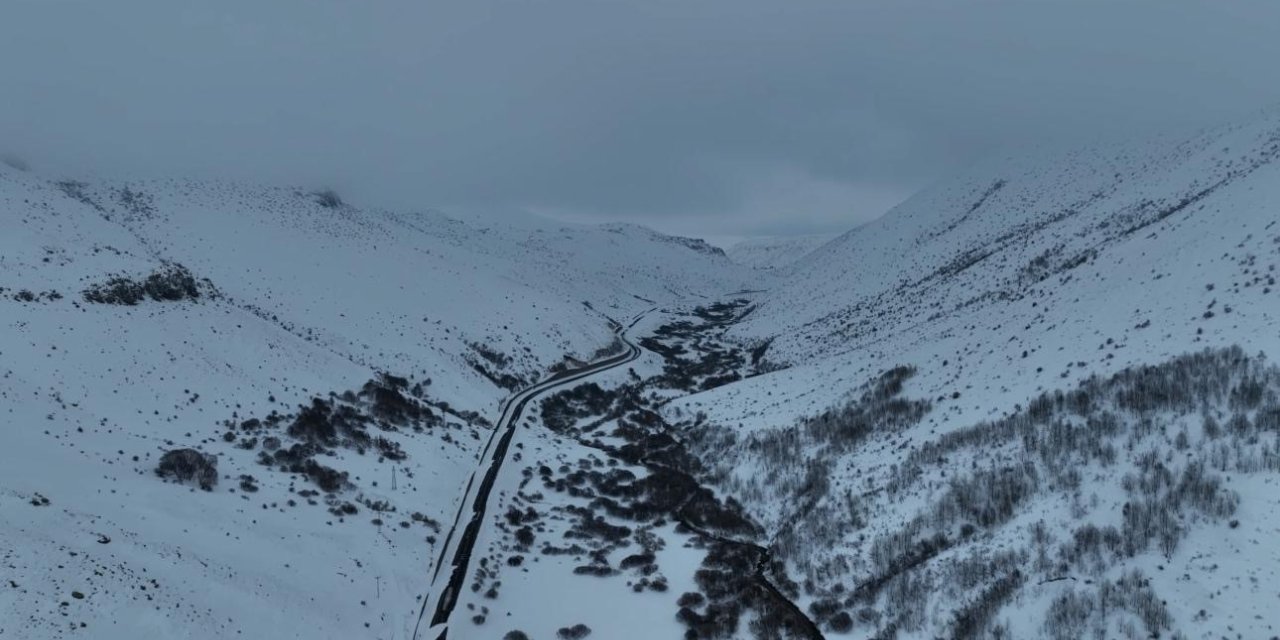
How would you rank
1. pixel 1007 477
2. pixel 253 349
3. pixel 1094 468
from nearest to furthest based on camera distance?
pixel 1094 468 → pixel 1007 477 → pixel 253 349

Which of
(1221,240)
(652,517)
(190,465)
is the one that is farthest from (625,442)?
(1221,240)

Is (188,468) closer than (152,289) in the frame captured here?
Yes

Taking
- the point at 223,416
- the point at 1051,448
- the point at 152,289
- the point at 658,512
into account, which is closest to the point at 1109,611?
the point at 1051,448

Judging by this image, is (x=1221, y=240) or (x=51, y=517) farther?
(x=1221, y=240)

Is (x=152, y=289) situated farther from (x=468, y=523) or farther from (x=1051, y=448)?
(x=1051, y=448)

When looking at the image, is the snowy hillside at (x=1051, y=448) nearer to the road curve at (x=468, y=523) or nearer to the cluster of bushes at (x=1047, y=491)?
the cluster of bushes at (x=1047, y=491)

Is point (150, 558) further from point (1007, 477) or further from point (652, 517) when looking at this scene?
point (1007, 477)
